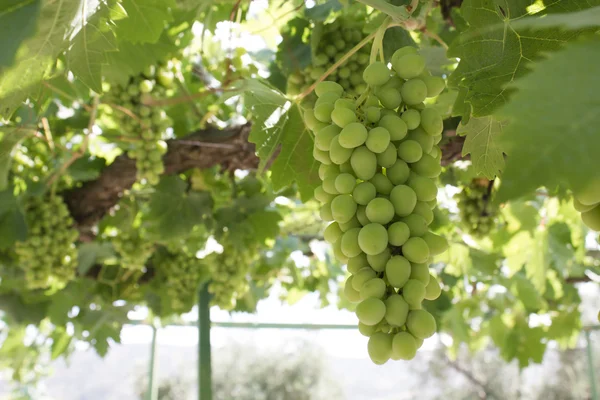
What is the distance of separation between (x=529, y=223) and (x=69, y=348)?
3.43 m

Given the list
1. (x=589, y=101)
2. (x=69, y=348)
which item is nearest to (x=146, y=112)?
(x=589, y=101)

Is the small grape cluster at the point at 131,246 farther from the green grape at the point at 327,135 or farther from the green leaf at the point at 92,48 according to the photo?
the green grape at the point at 327,135

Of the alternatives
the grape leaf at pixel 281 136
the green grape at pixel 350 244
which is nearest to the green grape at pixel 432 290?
the green grape at pixel 350 244

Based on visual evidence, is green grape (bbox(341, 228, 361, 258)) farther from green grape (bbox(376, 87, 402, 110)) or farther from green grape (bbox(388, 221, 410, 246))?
green grape (bbox(376, 87, 402, 110))

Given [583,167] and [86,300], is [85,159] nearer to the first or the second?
[86,300]

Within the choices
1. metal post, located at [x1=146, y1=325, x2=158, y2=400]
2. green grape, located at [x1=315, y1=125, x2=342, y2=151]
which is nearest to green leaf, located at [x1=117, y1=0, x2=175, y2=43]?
green grape, located at [x1=315, y1=125, x2=342, y2=151]

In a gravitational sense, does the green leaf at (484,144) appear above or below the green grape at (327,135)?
below

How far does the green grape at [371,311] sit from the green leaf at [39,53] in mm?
718

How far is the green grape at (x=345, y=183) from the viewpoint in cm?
74

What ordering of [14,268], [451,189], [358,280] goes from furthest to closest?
[14,268] → [451,189] → [358,280]

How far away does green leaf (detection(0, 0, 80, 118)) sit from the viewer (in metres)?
0.95

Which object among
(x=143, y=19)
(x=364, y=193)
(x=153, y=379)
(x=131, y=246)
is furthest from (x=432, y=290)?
(x=153, y=379)

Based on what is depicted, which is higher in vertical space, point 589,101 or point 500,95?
point 589,101

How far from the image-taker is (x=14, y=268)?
9.53 feet
